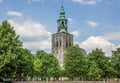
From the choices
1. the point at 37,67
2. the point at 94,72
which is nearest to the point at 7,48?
the point at 94,72

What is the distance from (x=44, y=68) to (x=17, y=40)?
3468 cm

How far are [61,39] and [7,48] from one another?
375ft

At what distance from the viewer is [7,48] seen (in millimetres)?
53125

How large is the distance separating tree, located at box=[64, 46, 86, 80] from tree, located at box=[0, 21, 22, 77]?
1121 inches

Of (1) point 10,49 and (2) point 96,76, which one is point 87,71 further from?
(1) point 10,49

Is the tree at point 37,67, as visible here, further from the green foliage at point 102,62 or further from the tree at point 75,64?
the green foliage at point 102,62

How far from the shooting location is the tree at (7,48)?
168 feet

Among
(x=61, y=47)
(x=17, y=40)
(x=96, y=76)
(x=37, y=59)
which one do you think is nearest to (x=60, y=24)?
(x=61, y=47)

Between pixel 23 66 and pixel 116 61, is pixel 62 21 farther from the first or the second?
pixel 23 66

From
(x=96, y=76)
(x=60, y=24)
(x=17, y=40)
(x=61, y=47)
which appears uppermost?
(x=60, y=24)

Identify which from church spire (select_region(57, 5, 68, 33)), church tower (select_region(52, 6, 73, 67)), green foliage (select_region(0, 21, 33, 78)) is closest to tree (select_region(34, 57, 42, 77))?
green foliage (select_region(0, 21, 33, 78))

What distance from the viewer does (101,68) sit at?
8162 centimetres

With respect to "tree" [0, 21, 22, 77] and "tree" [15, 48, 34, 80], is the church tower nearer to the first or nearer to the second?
"tree" [15, 48, 34, 80]

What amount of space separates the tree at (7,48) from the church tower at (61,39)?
107m
